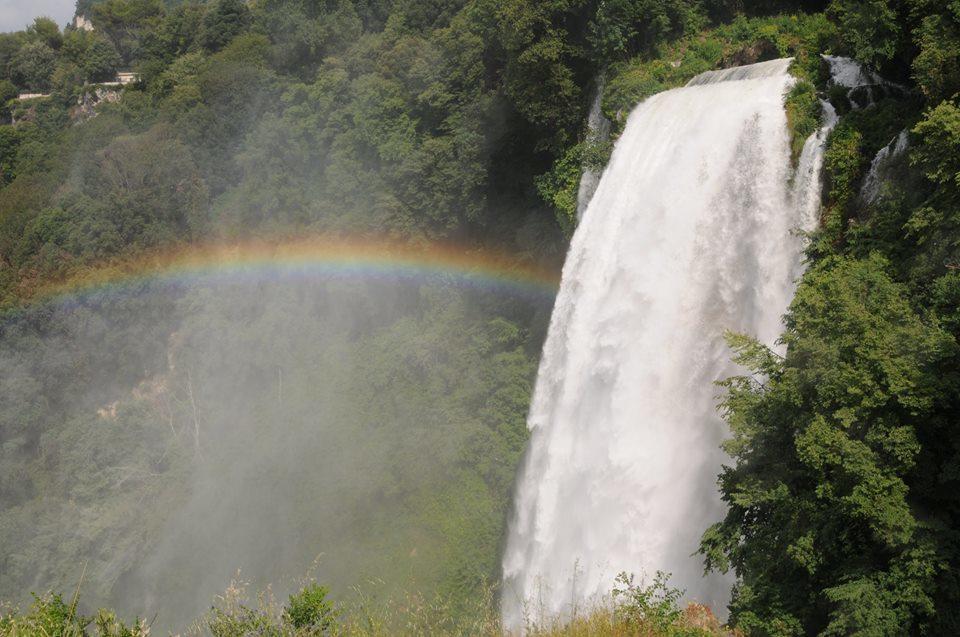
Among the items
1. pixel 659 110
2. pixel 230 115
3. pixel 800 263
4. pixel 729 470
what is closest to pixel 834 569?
pixel 729 470

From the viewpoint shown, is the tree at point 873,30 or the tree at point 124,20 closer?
the tree at point 873,30

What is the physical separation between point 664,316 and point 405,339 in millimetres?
16139

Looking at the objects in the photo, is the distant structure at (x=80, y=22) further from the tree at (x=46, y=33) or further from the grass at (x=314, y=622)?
the grass at (x=314, y=622)

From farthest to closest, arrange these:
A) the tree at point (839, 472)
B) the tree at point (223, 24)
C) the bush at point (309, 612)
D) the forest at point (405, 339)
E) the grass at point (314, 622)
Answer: the tree at point (223, 24), the forest at point (405, 339), the tree at point (839, 472), the bush at point (309, 612), the grass at point (314, 622)

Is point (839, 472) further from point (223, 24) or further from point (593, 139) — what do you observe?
point (223, 24)

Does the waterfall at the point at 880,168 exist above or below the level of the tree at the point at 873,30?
below

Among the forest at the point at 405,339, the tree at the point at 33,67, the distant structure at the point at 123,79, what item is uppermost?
the tree at the point at 33,67

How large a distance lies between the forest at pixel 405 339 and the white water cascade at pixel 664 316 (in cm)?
77

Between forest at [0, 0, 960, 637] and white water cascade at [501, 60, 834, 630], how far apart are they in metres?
0.77

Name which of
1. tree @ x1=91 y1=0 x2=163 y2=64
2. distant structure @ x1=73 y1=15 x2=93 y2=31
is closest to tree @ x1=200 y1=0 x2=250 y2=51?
tree @ x1=91 y1=0 x2=163 y2=64

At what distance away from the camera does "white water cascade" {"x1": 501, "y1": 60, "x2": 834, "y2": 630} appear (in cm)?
1272

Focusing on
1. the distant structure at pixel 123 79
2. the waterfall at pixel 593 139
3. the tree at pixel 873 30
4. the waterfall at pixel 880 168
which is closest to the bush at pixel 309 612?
the waterfall at pixel 880 168

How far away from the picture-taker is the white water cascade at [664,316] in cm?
1272

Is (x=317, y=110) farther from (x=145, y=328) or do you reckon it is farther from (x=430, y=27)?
(x=145, y=328)
